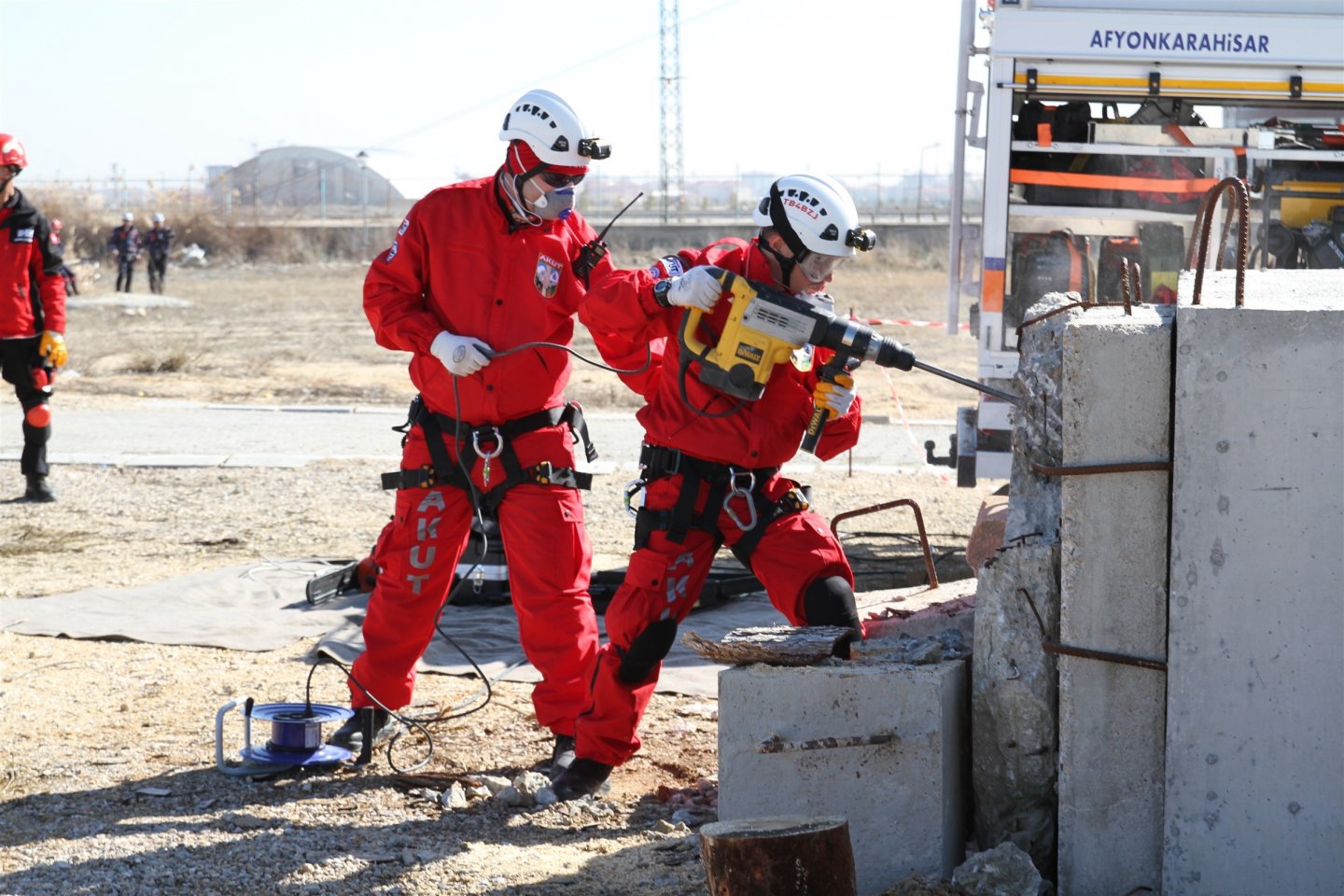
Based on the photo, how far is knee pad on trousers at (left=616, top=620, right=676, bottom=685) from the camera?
4.59m

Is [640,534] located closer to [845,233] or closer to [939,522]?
[845,233]

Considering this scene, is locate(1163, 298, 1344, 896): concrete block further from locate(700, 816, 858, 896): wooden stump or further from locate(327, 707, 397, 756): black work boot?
locate(327, 707, 397, 756): black work boot

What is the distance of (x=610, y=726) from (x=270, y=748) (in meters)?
1.13

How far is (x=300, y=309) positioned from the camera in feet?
88.8

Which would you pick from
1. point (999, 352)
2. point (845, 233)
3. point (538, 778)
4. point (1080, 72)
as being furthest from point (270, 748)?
point (1080, 72)

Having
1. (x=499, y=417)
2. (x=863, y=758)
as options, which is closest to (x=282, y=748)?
(x=499, y=417)

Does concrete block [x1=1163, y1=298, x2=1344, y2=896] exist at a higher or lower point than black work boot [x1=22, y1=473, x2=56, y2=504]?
higher

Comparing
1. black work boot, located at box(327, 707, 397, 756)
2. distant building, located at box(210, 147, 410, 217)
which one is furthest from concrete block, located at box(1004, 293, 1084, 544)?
distant building, located at box(210, 147, 410, 217)

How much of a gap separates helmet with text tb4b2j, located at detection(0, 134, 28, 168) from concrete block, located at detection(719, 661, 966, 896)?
6.77 metres

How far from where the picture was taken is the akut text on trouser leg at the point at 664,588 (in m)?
4.61

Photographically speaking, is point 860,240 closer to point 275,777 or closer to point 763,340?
point 763,340

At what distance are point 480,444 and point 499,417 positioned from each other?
4.6 inches

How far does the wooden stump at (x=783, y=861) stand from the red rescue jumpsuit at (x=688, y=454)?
1206 millimetres

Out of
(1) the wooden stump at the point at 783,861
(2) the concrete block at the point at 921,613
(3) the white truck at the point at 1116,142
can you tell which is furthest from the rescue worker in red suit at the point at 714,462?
(3) the white truck at the point at 1116,142
